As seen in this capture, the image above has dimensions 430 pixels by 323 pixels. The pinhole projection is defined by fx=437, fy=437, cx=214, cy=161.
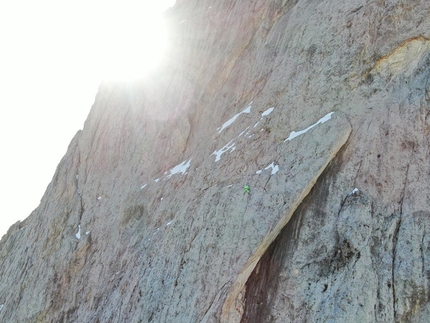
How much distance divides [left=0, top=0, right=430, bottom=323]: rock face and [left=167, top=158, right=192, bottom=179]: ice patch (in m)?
0.11

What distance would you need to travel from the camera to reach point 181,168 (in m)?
22.8

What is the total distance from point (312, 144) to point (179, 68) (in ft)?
50.9

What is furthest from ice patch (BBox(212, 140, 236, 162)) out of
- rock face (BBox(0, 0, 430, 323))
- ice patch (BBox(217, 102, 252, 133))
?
ice patch (BBox(217, 102, 252, 133))

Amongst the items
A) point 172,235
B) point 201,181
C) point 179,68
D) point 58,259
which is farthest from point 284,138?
point 58,259

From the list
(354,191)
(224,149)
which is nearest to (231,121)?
(224,149)

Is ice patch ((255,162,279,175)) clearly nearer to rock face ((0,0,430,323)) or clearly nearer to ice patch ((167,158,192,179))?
rock face ((0,0,430,323))

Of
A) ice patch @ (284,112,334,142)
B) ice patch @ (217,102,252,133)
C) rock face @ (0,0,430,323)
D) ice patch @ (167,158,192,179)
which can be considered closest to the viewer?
rock face @ (0,0,430,323)

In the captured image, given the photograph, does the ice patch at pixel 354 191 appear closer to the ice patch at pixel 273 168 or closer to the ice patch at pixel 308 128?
the ice patch at pixel 273 168

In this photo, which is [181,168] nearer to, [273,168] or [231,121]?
[231,121]

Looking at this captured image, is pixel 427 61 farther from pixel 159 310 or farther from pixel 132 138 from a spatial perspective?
pixel 132 138

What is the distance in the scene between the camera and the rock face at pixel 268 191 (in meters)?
13.0

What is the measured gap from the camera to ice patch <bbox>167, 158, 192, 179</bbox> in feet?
73.3

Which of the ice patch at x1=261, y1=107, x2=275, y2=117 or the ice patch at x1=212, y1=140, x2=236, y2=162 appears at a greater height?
the ice patch at x1=261, y1=107, x2=275, y2=117

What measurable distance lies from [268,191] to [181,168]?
26.6 ft
